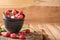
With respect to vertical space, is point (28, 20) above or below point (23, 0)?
below

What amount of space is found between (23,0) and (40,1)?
24cm

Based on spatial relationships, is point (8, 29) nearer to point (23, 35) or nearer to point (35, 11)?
point (23, 35)

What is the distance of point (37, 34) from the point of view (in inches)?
71.6

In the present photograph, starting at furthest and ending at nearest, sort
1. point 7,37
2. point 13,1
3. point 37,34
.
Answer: point 13,1 → point 37,34 → point 7,37

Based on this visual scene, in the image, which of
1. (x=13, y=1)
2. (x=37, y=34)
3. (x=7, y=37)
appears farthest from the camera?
(x=13, y=1)

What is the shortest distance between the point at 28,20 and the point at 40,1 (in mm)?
307

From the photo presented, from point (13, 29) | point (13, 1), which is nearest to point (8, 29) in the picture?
point (13, 29)

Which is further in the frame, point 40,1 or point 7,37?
point 40,1

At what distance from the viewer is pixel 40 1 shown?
2.51m

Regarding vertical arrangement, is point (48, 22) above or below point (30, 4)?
below

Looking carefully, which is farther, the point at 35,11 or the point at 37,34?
the point at 35,11

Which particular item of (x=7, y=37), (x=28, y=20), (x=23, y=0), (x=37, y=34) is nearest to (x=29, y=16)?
(x=28, y=20)

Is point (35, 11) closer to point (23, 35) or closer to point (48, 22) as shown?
point (48, 22)

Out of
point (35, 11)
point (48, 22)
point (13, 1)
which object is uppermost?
point (13, 1)
